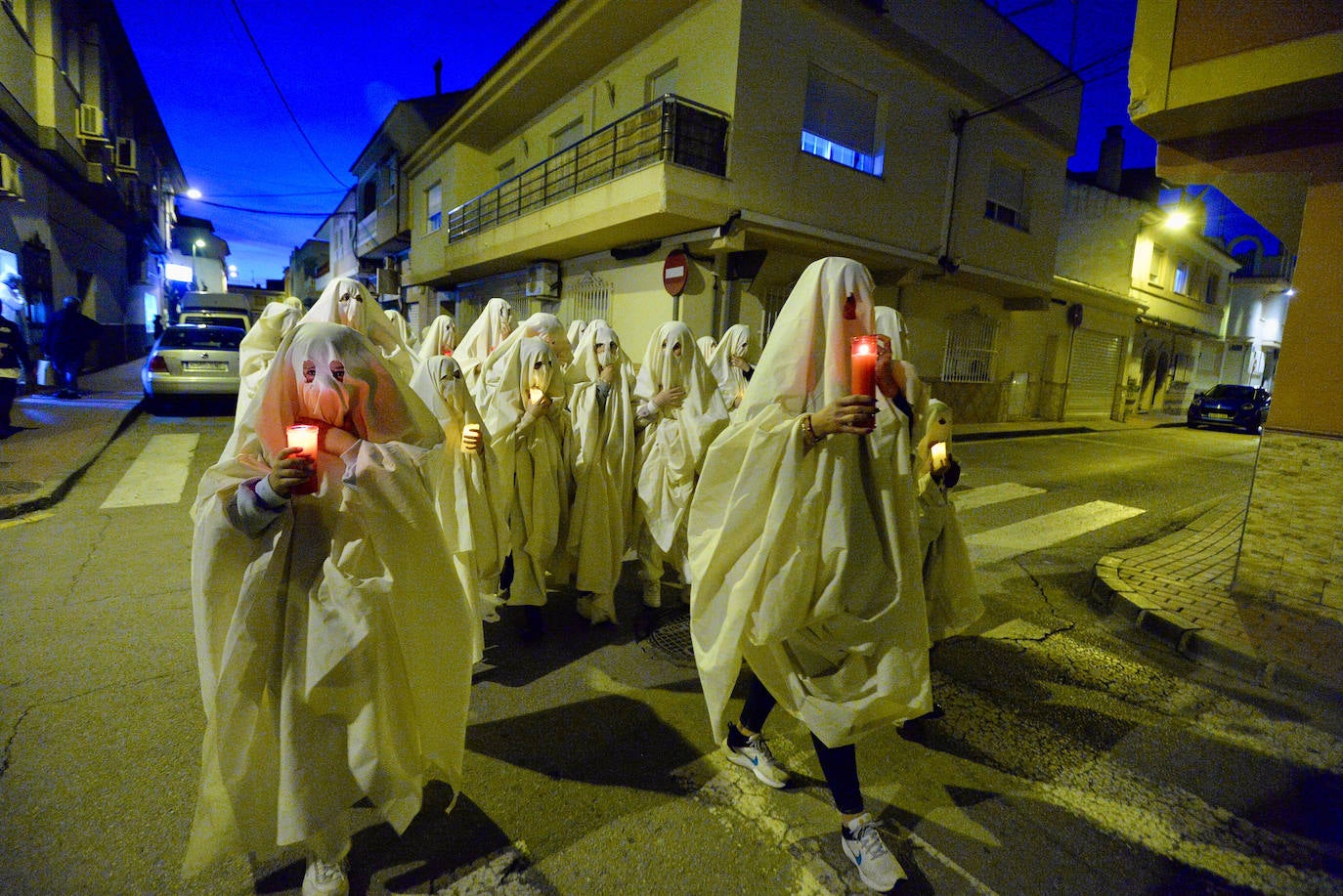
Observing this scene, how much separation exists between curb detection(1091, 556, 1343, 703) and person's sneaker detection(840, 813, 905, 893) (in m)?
3.31

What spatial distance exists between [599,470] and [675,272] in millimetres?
7649

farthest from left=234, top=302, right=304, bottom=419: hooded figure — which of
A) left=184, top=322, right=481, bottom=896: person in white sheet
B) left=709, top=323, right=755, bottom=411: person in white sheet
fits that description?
left=709, top=323, right=755, bottom=411: person in white sheet

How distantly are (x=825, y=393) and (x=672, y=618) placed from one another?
2.59 metres

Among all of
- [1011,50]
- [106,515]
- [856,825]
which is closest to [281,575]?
[856,825]

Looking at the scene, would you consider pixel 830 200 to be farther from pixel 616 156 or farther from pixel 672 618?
pixel 672 618

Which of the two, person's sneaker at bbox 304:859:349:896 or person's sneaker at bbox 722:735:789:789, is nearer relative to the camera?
person's sneaker at bbox 304:859:349:896

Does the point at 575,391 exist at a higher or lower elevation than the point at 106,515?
higher

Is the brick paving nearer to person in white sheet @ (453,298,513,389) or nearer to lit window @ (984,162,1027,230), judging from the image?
person in white sheet @ (453,298,513,389)

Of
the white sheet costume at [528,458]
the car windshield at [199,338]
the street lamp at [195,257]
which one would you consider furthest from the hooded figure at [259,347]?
the street lamp at [195,257]

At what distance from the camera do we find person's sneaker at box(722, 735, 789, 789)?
2730 millimetres

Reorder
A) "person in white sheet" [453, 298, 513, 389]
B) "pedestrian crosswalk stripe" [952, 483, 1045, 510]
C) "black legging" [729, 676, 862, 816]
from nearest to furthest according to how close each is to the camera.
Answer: "black legging" [729, 676, 862, 816] < "person in white sheet" [453, 298, 513, 389] < "pedestrian crosswalk stripe" [952, 483, 1045, 510]

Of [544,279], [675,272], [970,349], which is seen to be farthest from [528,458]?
[970,349]

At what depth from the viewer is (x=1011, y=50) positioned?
15.2 meters

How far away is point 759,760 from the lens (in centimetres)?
278
